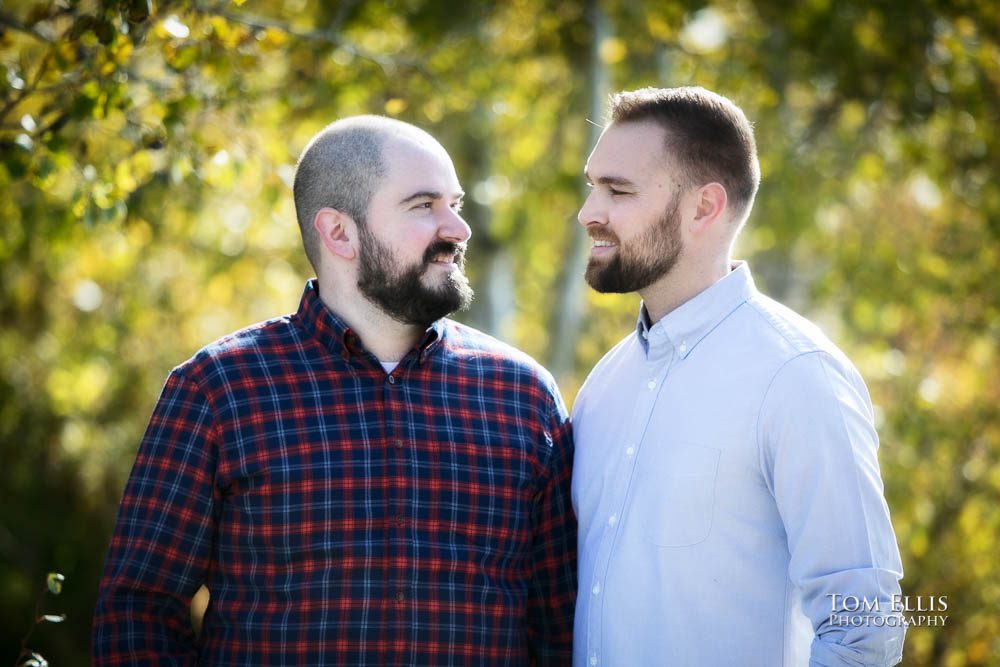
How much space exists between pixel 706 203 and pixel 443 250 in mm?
698

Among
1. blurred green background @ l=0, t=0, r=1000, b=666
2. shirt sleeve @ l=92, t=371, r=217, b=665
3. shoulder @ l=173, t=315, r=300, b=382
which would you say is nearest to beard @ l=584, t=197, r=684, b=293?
shoulder @ l=173, t=315, r=300, b=382

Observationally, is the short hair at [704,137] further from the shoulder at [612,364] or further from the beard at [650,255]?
the shoulder at [612,364]

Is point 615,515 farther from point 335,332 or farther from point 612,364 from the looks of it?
point 335,332

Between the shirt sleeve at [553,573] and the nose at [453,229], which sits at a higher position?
the nose at [453,229]

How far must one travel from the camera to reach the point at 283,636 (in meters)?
2.56

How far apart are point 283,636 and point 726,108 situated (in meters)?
1.72

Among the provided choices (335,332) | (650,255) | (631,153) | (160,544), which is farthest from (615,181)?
(160,544)

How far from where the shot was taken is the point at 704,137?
2.78m

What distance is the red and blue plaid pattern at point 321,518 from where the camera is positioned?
2564 mm

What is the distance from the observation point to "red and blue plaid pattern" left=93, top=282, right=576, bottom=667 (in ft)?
8.41

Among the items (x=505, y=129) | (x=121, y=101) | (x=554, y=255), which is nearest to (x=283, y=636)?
(x=121, y=101)

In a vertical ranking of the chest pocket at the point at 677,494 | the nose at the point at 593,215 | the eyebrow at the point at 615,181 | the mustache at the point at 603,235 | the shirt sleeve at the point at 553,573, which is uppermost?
the eyebrow at the point at 615,181

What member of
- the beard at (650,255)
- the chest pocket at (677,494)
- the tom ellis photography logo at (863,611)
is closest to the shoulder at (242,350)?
the beard at (650,255)

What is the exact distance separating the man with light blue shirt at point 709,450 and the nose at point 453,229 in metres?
0.34
